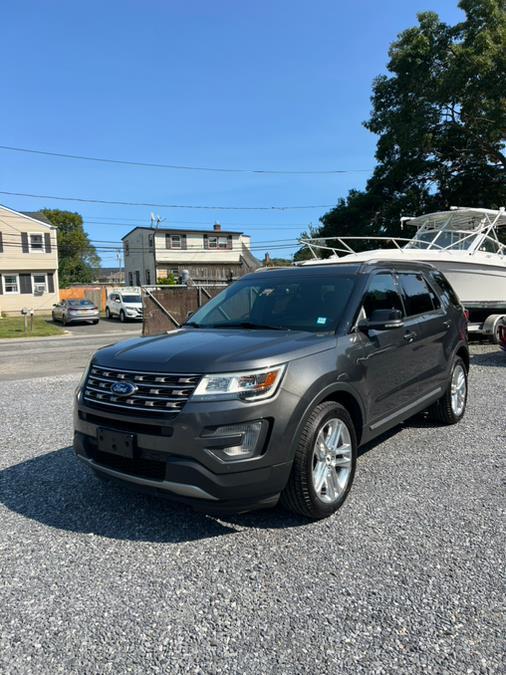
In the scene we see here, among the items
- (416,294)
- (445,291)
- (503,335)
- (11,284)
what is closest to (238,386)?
(416,294)

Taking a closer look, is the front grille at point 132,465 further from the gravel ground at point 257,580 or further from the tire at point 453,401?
the tire at point 453,401

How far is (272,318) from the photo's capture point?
4129mm

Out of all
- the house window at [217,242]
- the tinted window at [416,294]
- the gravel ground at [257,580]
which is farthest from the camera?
the house window at [217,242]

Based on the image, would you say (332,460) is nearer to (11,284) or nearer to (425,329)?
(425,329)

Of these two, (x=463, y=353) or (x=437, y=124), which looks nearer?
(x=463, y=353)

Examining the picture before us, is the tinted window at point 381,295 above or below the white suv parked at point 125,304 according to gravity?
above

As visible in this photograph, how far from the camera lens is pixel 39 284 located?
3747 centimetres

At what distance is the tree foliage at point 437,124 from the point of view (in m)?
21.4

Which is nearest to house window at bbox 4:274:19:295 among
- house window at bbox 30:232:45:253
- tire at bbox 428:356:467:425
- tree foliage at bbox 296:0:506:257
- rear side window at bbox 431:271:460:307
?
house window at bbox 30:232:45:253

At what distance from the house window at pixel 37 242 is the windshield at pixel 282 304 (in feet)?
118

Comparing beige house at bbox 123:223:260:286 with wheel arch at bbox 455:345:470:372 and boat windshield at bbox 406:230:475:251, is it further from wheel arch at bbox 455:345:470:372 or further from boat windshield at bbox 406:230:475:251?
wheel arch at bbox 455:345:470:372

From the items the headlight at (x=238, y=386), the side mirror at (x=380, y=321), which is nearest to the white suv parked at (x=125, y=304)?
the side mirror at (x=380, y=321)

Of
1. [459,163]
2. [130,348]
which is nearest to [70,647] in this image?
[130,348]

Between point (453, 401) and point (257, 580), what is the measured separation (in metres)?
3.64
